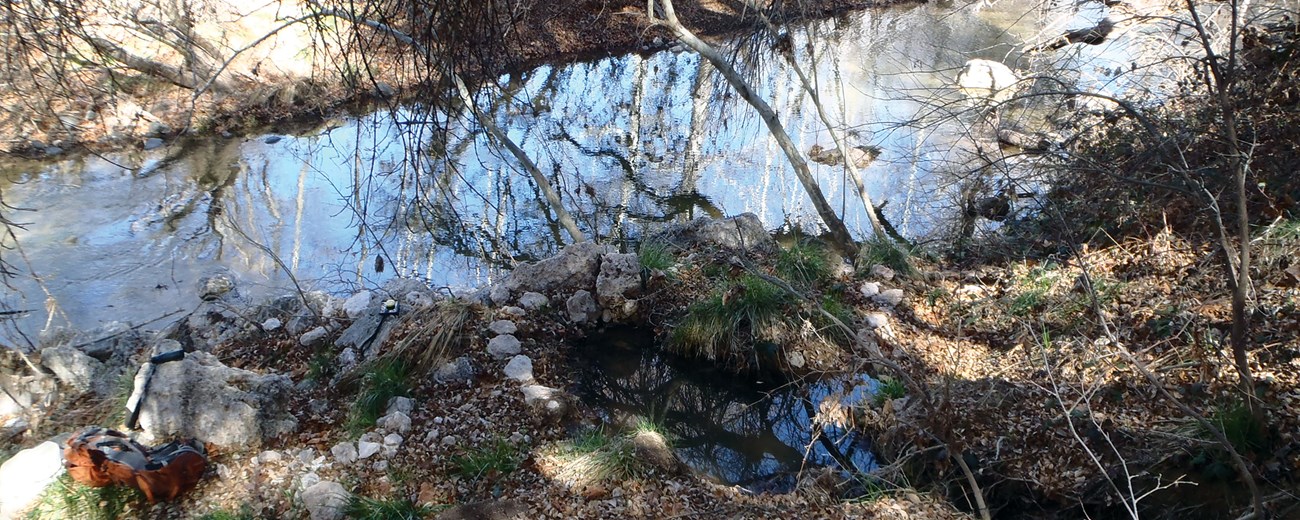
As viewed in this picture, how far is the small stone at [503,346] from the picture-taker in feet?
18.3

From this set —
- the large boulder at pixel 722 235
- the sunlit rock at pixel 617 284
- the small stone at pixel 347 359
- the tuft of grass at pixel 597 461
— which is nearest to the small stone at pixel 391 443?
the tuft of grass at pixel 597 461

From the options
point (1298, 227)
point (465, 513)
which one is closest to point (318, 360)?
point (465, 513)

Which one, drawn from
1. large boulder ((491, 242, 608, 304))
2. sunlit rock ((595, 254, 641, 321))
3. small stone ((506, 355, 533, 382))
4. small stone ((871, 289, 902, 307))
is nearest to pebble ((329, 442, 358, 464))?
small stone ((506, 355, 533, 382))

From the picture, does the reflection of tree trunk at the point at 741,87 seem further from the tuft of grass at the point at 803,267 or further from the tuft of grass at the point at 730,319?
the tuft of grass at the point at 730,319

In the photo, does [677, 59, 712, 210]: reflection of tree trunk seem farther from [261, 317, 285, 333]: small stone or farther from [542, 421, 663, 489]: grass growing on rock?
[542, 421, 663, 489]: grass growing on rock

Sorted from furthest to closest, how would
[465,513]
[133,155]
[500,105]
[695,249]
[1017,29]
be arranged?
[1017,29], [500,105], [133,155], [695,249], [465,513]

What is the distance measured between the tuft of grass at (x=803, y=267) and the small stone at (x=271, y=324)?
3.66m

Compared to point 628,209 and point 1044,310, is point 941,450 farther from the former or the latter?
point 628,209

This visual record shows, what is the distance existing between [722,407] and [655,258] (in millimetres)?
1528

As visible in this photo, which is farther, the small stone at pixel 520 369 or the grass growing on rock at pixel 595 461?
the small stone at pixel 520 369

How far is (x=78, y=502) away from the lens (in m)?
3.88

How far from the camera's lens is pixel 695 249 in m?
7.34

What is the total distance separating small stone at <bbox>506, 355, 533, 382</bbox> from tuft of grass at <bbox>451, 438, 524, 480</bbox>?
785 millimetres

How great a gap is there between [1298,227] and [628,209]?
5.86 m
